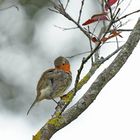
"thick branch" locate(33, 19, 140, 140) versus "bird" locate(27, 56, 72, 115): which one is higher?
"bird" locate(27, 56, 72, 115)

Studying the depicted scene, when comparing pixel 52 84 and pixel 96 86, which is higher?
pixel 52 84

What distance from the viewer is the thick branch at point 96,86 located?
3740 millimetres

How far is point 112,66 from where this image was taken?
148 inches

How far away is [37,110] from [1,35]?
89 centimetres

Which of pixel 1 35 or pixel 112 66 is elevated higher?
pixel 1 35

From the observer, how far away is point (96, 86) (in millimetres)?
3742

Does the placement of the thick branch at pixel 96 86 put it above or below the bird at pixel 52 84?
below

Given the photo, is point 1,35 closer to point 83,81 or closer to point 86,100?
point 83,81

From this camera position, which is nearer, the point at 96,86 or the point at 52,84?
the point at 96,86

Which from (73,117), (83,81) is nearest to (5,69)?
(83,81)

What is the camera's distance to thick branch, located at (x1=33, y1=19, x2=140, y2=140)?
12.3 ft

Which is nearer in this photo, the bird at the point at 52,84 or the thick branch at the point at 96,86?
the thick branch at the point at 96,86

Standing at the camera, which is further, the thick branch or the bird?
the bird

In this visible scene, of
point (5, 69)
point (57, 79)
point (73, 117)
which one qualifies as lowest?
point (73, 117)
